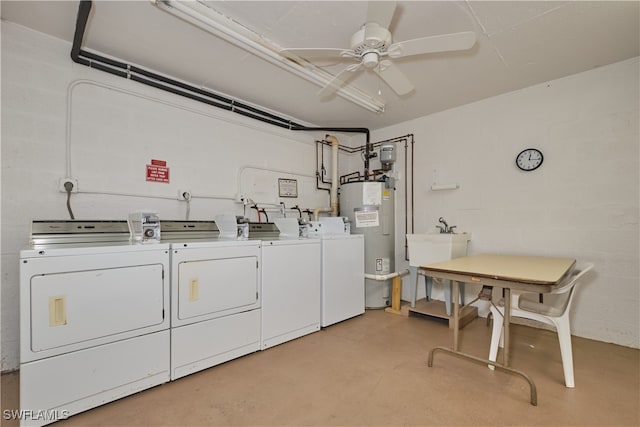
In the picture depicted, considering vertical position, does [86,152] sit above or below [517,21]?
below

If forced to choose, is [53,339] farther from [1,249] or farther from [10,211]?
[10,211]

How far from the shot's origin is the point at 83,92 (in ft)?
7.82

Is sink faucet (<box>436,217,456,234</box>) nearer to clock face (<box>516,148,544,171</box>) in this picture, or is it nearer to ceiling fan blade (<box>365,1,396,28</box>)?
clock face (<box>516,148,544,171</box>)

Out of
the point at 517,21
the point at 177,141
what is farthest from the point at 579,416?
the point at 177,141

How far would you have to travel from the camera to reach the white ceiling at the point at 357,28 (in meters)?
1.95

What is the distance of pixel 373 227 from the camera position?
369 centimetres

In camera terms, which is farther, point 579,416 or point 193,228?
point 193,228

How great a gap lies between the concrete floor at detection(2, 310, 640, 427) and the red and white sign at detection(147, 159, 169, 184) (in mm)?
1786

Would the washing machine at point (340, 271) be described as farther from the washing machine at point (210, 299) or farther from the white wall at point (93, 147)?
the white wall at point (93, 147)

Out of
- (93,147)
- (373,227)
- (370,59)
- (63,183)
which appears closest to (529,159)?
(373,227)

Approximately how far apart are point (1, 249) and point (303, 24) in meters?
2.77

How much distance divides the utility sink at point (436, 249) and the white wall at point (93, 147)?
203 cm

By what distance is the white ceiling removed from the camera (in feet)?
6.39

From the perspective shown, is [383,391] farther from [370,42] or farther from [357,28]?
[357,28]
